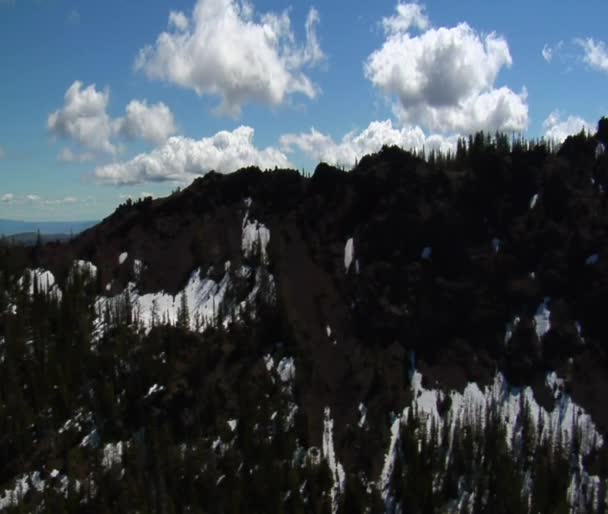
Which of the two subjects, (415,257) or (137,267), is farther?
(137,267)

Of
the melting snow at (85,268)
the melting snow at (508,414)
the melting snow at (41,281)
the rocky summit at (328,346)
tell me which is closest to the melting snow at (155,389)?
the rocky summit at (328,346)

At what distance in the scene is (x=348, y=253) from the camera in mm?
75750

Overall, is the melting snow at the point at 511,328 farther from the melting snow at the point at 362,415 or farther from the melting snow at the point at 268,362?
the melting snow at the point at 268,362

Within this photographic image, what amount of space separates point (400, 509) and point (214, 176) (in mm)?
56115

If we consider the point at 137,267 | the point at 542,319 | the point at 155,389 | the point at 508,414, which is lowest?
the point at 508,414

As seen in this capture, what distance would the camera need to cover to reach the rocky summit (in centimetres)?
5162

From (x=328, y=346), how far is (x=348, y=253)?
573 inches

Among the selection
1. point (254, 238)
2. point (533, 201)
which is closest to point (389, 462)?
point (254, 238)

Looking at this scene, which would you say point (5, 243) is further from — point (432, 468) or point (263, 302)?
point (432, 468)

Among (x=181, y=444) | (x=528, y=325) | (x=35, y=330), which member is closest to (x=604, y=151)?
(x=528, y=325)

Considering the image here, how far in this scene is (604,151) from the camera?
7456cm

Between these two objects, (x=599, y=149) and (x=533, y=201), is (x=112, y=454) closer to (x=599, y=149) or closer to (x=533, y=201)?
(x=533, y=201)

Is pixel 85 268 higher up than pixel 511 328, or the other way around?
pixel 85 268

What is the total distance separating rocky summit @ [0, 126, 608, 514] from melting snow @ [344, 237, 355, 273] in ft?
1.07
